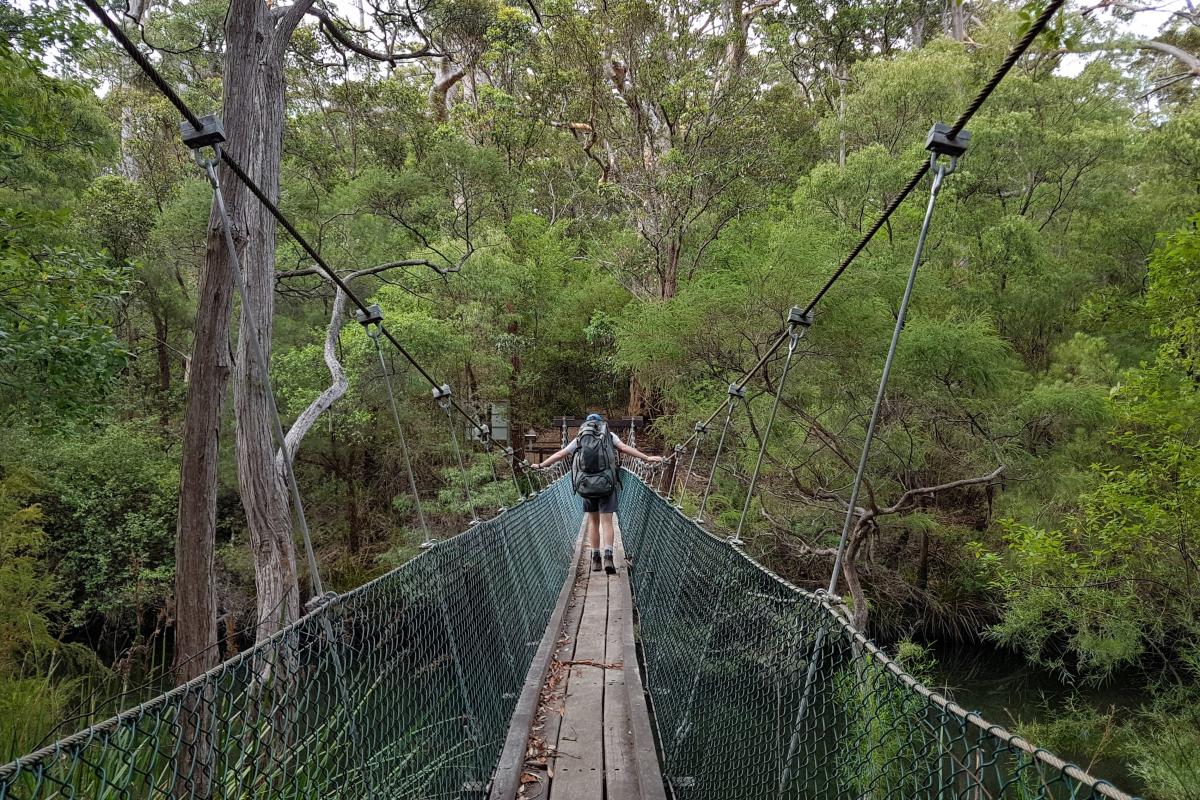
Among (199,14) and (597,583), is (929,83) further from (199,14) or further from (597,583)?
(199,14)

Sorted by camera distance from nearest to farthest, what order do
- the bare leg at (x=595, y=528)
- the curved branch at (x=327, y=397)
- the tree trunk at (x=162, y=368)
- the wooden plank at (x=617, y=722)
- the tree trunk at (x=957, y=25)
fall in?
1. the wooden plank at (x=617, y=722)
2. the bare leg at (x=595, y=528)
3. the curved branch at (x=327, y=397)
4. the tree trunk at (x=162, y=368)
5. the tree trunk at (x=957, y=25)

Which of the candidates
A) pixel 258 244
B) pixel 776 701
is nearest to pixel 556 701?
pixel 776 701

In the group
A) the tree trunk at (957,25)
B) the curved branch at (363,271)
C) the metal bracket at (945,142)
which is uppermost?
the tree trunk at (957,25)

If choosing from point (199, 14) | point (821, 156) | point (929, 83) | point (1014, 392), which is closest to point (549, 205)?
point (821, 156)

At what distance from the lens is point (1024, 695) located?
21.3 feet

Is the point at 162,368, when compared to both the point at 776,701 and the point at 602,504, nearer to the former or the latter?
the point at 602,504

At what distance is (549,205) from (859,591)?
10.5 meters

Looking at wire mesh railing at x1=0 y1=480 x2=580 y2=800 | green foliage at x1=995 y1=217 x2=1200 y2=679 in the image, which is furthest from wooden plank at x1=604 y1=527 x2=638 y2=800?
green foliage at x1=995 y1=217 x2=1200 y2=679

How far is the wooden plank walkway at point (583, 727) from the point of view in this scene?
5.61 feet

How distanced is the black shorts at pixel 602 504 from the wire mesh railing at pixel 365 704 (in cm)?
66

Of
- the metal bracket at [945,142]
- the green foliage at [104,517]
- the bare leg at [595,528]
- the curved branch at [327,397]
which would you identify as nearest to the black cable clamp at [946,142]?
the metal bracket at [945,142]

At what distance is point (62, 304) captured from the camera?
3428mm

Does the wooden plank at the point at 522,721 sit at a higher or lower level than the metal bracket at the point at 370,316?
lower

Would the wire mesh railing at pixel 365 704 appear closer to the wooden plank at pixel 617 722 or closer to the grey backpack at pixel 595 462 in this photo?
the wooden plank at pixel 617 722
